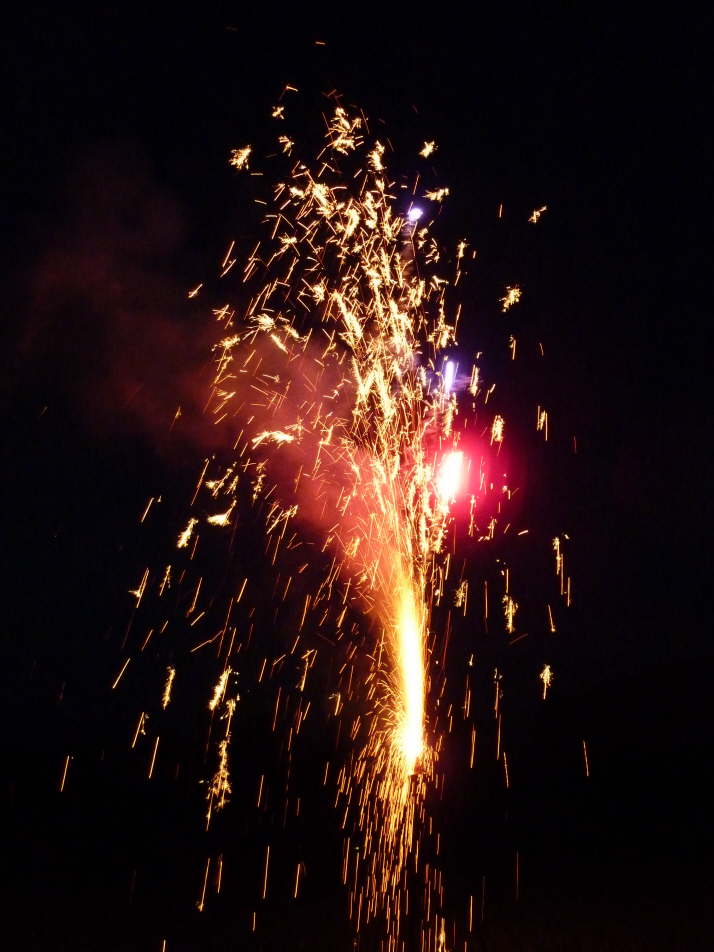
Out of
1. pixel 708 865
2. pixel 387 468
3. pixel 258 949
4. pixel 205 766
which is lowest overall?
pixel 258 949

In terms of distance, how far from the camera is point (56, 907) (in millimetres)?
8453

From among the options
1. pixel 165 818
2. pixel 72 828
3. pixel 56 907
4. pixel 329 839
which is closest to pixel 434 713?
pixel 329 839

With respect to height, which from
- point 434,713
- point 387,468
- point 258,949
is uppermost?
point 387,468

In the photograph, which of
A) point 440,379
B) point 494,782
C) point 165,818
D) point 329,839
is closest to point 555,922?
point 494,782

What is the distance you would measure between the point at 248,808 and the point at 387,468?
751 centimetres

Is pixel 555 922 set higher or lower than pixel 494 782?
lower

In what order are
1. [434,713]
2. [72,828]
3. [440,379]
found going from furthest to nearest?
[72,828] → [440,379] → [434,713]

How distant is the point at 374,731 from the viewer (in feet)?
22.6

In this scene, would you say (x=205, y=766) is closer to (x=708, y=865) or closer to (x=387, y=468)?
(x=708, y=865)

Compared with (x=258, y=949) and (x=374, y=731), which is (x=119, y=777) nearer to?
(x=258, y=949)

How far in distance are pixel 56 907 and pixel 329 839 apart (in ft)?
11.4

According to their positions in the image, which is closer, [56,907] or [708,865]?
[708,865]

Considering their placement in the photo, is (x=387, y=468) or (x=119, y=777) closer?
(x=387, y=468)

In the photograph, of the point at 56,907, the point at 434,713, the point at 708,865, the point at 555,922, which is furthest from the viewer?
the point at 56,907
